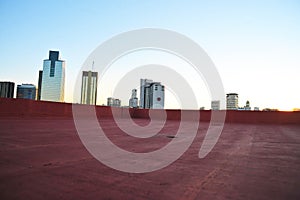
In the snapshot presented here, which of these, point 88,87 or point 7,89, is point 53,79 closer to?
point 7,89

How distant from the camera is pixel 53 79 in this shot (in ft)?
382

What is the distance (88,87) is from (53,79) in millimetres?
98224

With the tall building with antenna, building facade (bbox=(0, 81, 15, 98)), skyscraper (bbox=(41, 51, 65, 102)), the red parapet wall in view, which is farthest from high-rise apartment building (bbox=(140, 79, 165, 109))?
building facade (bbox=(0, 81, 15, 98))

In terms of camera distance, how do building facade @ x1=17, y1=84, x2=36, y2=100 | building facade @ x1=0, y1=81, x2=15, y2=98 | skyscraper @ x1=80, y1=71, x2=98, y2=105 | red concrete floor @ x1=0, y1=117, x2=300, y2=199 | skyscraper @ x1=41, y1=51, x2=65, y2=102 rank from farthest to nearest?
building facade @ x1=17, y1=84, x2=36, y2=100 → skyscraper @ x1=41, y1=51, x2=65, y2=102 → building facade @ x1=0, y1=81, x2=15, y2=98 → skyscraper @ x1=80, y1=71, x2=98, y2=105 → red concrete floor @ x1=0, y1=117, x2=300, y2=199

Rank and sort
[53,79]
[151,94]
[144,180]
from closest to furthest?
[144,180] < [151,94] < [53,79]

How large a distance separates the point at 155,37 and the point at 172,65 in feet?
9.42

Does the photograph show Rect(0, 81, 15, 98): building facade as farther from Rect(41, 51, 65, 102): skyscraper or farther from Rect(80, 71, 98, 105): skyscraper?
Rect(80, 71, 98, 105): skyscraper

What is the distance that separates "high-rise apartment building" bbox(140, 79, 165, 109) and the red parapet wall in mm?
25722

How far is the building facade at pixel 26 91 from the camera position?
327ft

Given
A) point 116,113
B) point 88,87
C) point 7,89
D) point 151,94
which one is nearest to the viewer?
point 116,113

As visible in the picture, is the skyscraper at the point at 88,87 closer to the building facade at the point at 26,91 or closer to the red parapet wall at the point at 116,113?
the red parapet wall at the point at 116,113

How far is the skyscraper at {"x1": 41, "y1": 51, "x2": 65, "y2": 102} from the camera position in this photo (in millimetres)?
97938

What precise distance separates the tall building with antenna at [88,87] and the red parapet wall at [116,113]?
7.80m

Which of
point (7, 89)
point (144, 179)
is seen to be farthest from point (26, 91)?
point (144, 179)
